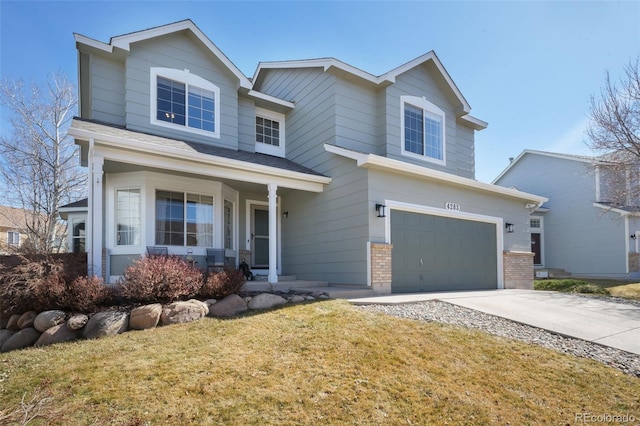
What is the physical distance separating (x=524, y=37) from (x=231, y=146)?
9.44 meters

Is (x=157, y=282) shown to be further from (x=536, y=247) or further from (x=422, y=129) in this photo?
(x=536, y=247)

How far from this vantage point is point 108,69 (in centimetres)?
952

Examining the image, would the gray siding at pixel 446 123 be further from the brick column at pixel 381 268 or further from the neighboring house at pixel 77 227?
the neighboring house at pixel 77 227

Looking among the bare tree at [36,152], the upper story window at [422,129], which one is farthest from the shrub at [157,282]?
the bare tree at [36,152]

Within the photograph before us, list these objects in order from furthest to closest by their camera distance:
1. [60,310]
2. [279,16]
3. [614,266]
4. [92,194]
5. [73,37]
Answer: [614,266]
[279,16]
[73,37]
[92,194]
[60,310]

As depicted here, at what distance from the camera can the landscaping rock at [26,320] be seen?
5.64 meters

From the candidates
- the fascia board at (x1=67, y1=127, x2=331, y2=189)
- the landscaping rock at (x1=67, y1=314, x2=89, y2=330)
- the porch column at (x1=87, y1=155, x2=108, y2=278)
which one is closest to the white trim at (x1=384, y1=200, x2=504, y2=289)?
the fascia board at (x1=67, y1=127, x2=331, y2=189)

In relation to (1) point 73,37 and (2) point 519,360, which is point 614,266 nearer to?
(2) point 519,360

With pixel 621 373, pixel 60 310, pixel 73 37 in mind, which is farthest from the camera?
pixel 73 37

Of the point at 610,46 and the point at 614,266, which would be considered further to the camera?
the point at 614,266

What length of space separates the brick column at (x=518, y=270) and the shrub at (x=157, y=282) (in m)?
10.3

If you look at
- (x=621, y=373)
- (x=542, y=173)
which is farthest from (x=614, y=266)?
(x=621, y=373)

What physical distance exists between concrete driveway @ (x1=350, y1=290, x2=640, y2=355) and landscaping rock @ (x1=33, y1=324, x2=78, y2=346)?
487cm

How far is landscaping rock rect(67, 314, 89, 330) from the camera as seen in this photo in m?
5.46
